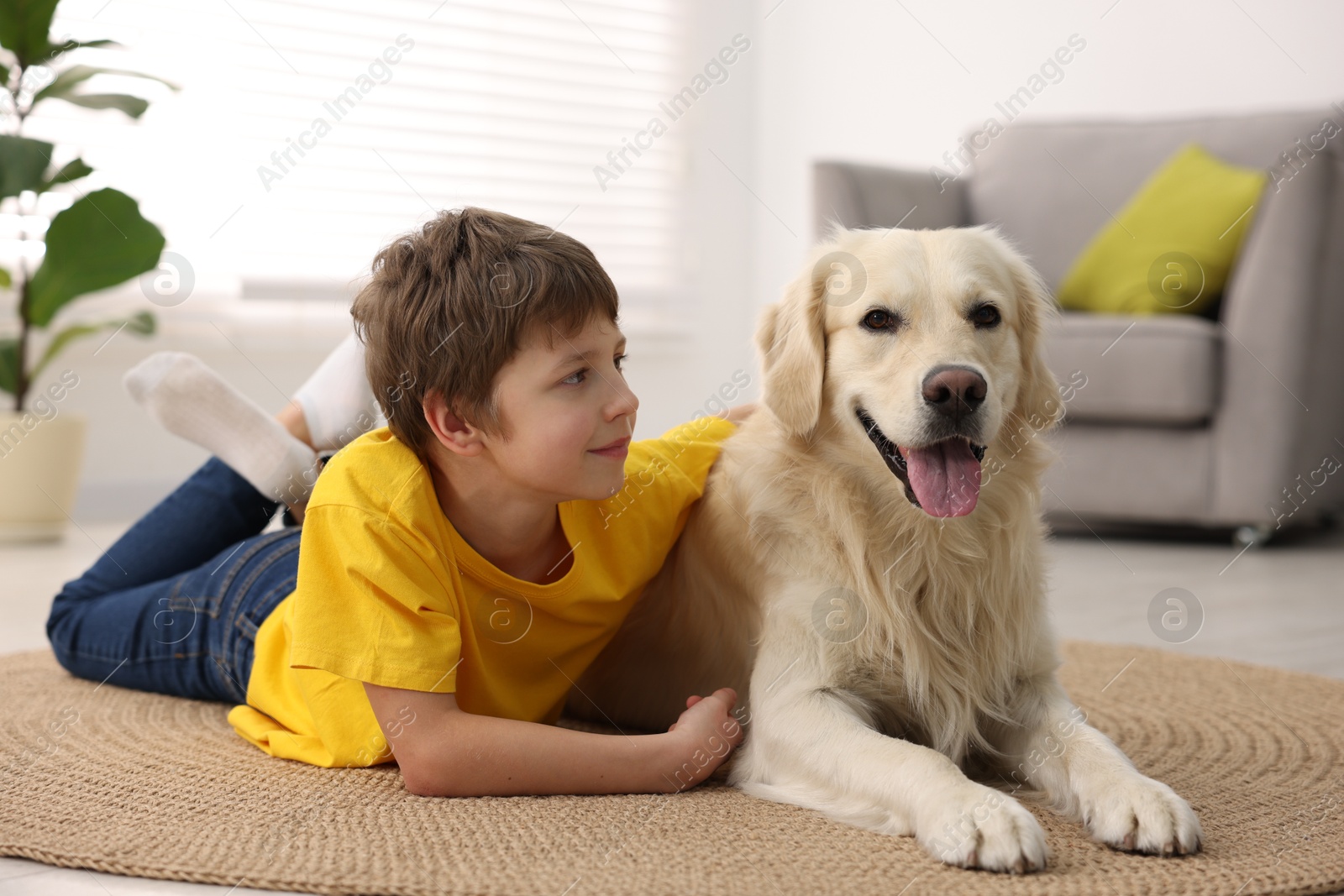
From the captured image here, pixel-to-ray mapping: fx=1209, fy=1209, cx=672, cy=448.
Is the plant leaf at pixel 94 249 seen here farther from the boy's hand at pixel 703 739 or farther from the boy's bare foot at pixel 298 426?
the boy's hand at pixel 703 739

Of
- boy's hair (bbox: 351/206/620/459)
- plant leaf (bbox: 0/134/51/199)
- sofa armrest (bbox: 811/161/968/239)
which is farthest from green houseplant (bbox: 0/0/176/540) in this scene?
boy's hair (bbox: 351/206/620/459)

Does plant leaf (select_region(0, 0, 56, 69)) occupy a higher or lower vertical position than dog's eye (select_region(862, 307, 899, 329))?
lower

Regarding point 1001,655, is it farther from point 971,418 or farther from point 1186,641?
point 1186,641

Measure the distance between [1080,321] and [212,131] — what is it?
3425mm

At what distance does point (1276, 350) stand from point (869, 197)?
4.70 feet

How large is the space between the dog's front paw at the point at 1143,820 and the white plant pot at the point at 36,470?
3.66m

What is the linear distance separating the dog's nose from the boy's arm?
512 mm

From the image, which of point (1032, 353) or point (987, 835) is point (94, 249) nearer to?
point (1032, 353)

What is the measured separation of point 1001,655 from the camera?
1616 millimetres

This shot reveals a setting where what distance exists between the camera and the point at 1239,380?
376 centimetres

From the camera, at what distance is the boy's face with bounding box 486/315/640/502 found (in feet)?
5.02

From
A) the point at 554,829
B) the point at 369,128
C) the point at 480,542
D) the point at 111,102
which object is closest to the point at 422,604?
the point at 480,542

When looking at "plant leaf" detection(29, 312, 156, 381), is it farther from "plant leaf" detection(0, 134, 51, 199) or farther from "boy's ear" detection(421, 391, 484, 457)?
"boy's ear" detection(421, 391, 484, 457)

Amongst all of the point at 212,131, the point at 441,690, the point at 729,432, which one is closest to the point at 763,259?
the point at 212,131
